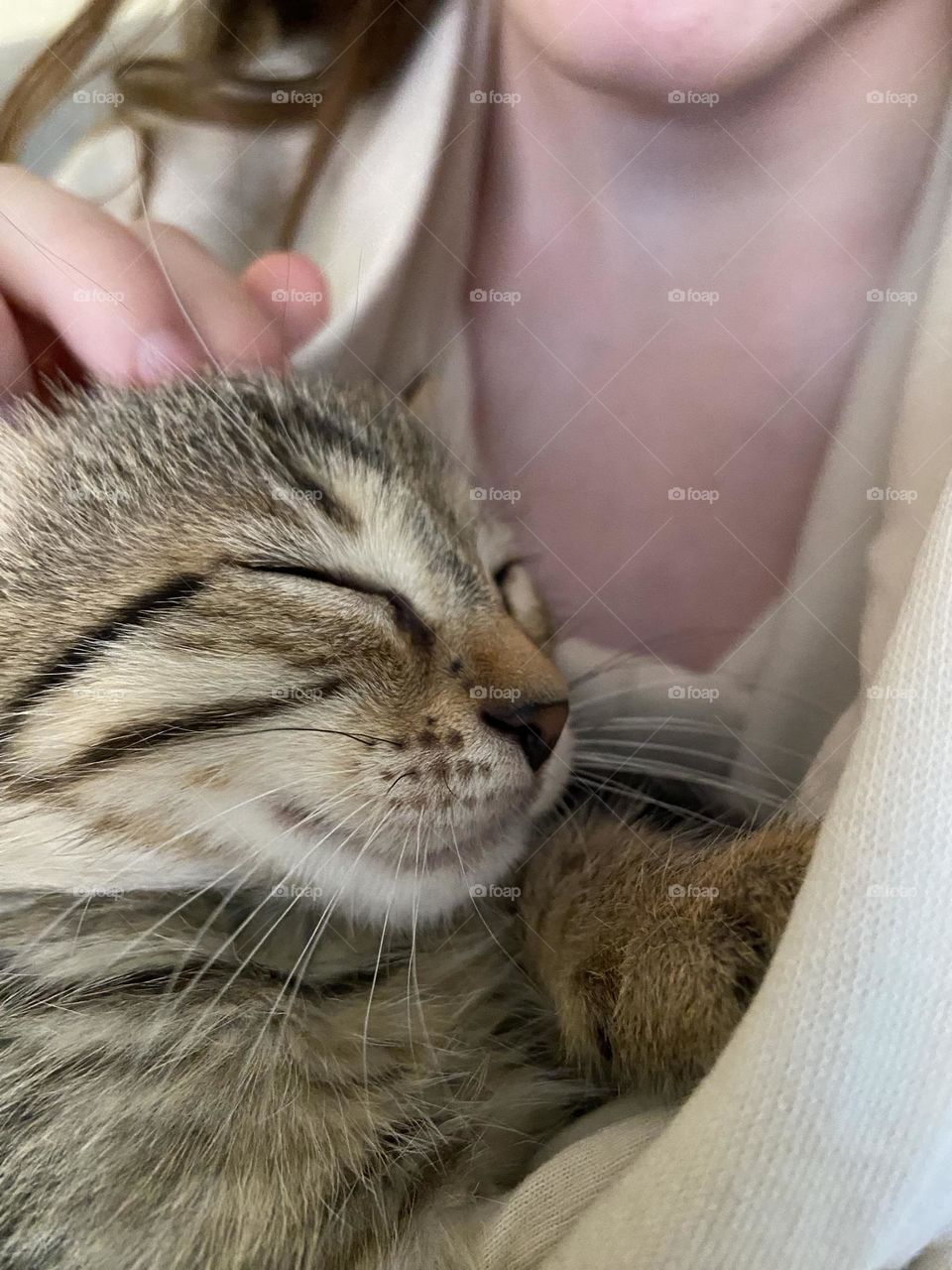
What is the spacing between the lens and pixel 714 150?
2.68ft

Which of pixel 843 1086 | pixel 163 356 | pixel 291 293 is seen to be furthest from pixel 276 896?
pixel 291 293

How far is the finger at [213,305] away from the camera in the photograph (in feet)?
2.57

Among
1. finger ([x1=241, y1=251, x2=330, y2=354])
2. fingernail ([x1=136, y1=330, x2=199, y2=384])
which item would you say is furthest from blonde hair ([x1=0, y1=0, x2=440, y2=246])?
fingernail ([x1=136, y1=330, x2=199, y2=384])

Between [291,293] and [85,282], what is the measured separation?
19 cm

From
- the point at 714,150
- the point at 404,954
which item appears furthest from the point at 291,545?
the point at 714,150

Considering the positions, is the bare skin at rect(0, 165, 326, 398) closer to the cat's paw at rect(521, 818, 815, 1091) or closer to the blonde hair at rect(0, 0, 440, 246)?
the blonde hair at rect(0, 0, 440, 246)

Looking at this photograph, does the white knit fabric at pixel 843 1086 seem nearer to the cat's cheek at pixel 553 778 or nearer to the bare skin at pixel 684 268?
the cat's cheek at pixel 553 778

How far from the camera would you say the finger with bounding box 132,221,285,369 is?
0.78 metres

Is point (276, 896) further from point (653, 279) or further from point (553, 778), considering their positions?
point (653, 279)

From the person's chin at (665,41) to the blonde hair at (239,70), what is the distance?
0.45 ft

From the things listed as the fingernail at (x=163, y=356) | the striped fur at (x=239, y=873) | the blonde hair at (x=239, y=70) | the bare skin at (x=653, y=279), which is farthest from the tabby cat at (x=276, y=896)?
the blonde hair at (x=239, y=70)

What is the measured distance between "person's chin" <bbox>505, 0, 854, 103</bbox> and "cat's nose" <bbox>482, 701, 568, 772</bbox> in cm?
62

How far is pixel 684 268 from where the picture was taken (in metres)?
0.84

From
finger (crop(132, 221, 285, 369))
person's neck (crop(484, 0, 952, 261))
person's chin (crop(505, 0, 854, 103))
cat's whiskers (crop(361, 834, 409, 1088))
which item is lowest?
cat's whiskers (crop(361, 834, 409, 1088))
